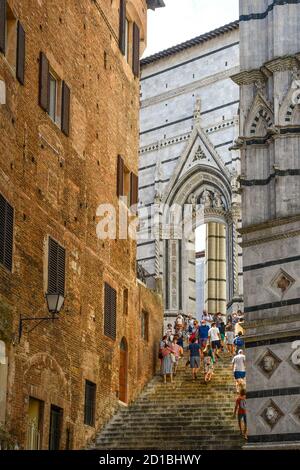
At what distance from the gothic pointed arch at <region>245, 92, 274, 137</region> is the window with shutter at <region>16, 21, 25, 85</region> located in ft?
15.3

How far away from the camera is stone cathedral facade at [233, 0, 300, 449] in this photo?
1864 centimetres

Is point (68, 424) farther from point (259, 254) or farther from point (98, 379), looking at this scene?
point (259, 254)

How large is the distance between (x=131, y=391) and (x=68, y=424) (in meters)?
4.53

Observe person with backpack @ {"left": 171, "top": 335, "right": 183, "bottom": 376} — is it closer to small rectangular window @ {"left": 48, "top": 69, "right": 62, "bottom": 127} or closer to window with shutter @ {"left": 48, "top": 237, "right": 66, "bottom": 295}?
window with shutter @ {"left": 48, "top": 237, "right": 66, "bottom": 295}

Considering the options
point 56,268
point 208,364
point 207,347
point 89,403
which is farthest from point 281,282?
point 207,347

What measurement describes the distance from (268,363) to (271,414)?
2.66 ft

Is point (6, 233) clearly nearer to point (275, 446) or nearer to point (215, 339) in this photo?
point (275, 446)

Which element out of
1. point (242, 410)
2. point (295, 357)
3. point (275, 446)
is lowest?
point (275, 446)

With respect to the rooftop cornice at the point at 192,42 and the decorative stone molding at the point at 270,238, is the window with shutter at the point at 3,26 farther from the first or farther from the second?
the rooftop cornice at the point at 192,42

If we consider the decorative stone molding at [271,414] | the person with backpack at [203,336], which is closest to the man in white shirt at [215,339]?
the person with backpack at [203,336]

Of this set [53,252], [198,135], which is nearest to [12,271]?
[53,252]

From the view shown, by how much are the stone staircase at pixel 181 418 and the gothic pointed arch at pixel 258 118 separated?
263 inches

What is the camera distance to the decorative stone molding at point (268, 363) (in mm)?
18766

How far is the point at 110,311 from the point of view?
27.7 meters
